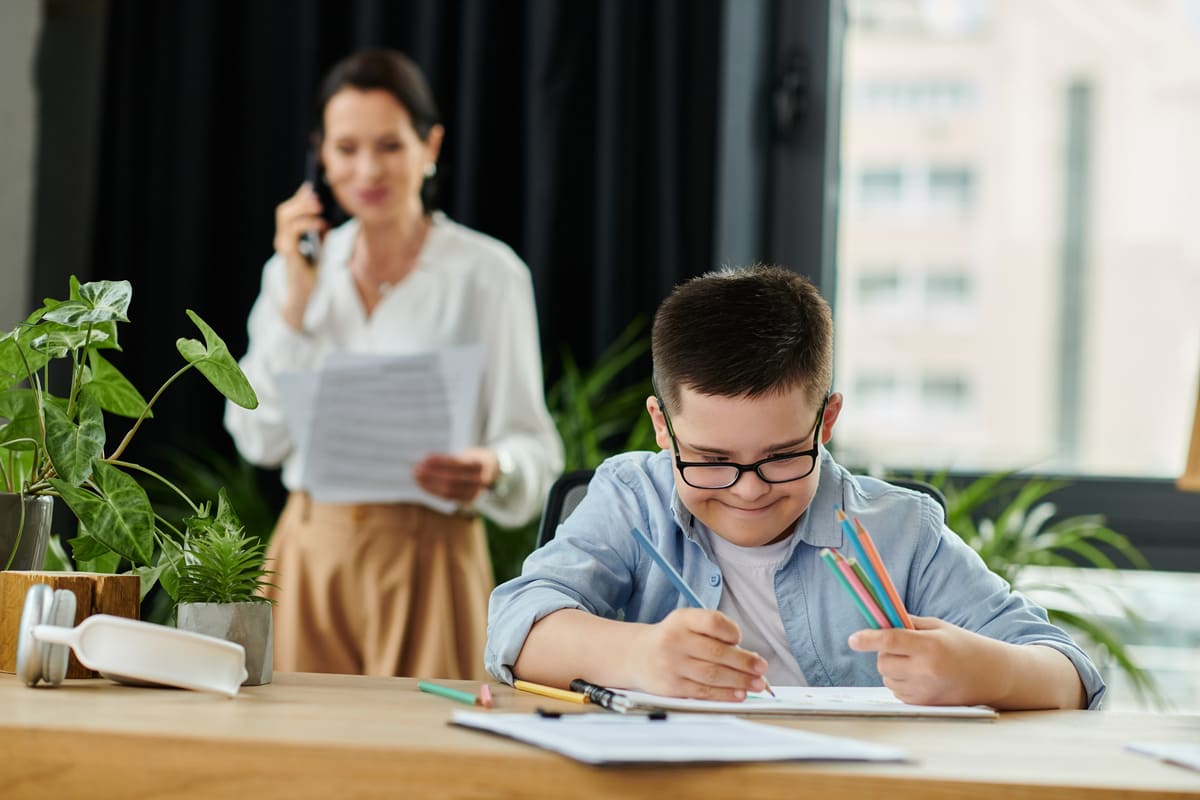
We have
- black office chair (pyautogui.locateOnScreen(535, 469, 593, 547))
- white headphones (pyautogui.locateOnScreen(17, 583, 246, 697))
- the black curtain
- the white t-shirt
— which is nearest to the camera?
white headphones (pyautogui.locateOnScreen(17, 583, 246, 697))

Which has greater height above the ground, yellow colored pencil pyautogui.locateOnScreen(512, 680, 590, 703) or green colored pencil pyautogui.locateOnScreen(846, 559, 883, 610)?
green colored pencil pyautogui.locateOnScreen(846, 559, 883, 610)

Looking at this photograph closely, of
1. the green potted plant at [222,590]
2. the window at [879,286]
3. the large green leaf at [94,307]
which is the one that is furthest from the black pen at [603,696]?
the window at [879,286]

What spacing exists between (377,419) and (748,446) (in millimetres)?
1162

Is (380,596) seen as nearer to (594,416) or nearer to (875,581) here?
(594,416)

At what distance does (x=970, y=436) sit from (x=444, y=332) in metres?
1.36

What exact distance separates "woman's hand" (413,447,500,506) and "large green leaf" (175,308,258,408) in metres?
1.07

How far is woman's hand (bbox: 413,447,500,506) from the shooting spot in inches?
85.5

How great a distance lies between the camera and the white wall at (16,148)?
2607mm

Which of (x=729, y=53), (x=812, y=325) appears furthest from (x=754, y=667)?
Answer: (x=729, y=53)

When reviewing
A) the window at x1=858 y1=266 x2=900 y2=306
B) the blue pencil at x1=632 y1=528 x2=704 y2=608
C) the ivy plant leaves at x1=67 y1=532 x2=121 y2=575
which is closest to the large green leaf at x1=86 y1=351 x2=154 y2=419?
the ivy plant leaves at x1=67 y1=532 x2=121 y2=575

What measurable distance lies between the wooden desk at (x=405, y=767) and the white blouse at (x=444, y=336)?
4.79 feet

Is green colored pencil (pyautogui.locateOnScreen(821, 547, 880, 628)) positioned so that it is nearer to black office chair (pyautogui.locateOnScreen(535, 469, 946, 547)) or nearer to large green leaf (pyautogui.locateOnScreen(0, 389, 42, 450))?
black office chair (pyautogui.locateOnScreen(535, 469, 946, 547))

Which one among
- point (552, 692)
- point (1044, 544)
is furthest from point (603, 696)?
point (1044, 544)

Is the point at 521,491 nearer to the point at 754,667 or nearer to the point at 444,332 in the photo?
the point at 444,332
